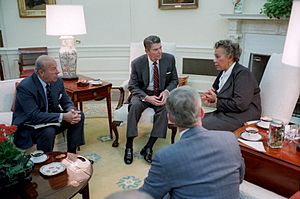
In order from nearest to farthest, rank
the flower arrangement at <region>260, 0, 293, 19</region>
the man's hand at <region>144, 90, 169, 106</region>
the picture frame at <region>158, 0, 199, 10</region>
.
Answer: the man's hand at <region>144, 90, 169, 106</region>, the flower arrangement at <region>260, 0, 293, 19</region>, the picture frame at <region>158, 0, 199, 10</region>

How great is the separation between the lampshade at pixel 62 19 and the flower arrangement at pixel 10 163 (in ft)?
5.64

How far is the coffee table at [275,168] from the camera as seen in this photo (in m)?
1.68

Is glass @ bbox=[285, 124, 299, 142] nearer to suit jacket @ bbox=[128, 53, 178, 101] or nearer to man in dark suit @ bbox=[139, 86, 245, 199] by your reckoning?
man in dark suit @ bbox=[139, 86, 245, 199]

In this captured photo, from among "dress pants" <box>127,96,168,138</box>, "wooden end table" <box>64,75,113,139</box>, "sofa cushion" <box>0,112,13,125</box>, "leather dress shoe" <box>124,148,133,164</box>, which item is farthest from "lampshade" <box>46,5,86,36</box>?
"leather dress shoe" <box>124,148,133,164</box>

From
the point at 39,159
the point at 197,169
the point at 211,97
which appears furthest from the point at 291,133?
the point at 39,159

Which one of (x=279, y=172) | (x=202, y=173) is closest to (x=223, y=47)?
(x=279, y=172)

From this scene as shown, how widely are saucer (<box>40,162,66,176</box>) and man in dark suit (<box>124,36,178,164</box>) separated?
99cm

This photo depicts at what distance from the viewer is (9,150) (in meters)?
1.73

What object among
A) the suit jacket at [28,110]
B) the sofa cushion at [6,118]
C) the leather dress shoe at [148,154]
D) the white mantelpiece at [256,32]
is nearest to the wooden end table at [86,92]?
the suit jacket at [28,110]

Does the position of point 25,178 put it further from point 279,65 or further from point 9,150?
point 279,65

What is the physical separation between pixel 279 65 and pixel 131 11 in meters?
3.10

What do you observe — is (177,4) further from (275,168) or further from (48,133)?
(275,168)

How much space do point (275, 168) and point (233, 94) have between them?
32.7 inches

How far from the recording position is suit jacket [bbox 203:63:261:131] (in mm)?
→ 2383
